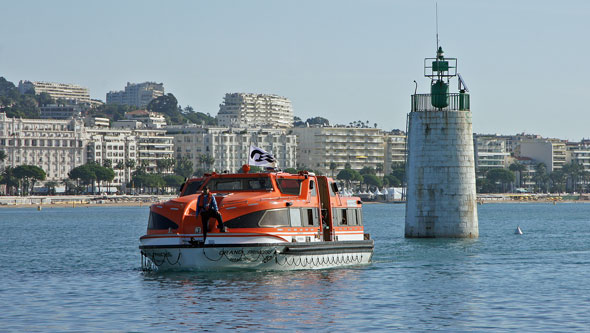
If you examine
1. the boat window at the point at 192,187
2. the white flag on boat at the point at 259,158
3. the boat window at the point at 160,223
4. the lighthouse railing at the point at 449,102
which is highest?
the lighthouse railing at the point at 449,102

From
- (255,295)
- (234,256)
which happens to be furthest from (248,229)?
(255,295)

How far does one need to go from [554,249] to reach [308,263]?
21.2 m

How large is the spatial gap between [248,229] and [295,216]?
2.39m

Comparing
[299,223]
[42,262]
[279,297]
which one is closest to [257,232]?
[299,223]

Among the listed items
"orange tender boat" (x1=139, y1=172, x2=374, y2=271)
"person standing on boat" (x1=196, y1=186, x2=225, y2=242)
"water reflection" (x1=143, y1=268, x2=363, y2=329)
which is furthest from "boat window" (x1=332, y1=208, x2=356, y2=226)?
"person standing on boat" (x1=196, y1=186, x2=225, y2=242)

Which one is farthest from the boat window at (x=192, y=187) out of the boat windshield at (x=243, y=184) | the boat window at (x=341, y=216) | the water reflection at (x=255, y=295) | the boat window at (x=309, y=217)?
the boat window at (x=341, y=216)

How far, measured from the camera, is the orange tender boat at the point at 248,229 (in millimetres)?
34781

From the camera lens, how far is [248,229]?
34.9 metres

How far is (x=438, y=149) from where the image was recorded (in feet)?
179

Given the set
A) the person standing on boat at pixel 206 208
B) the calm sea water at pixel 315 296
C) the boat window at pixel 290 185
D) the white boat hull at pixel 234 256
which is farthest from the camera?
the boat window at pixel 290 185

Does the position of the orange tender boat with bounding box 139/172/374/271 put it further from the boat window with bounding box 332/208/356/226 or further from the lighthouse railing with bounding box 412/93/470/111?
the lighthouse railing with bounding box 412/93/470/111

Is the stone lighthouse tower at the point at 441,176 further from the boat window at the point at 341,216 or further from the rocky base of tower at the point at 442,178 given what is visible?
the boat window at the point at 341,216

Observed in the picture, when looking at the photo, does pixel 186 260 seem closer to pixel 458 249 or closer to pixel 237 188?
pixel 237 188

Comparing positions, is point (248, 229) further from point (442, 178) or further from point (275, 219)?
point (442, 178)
